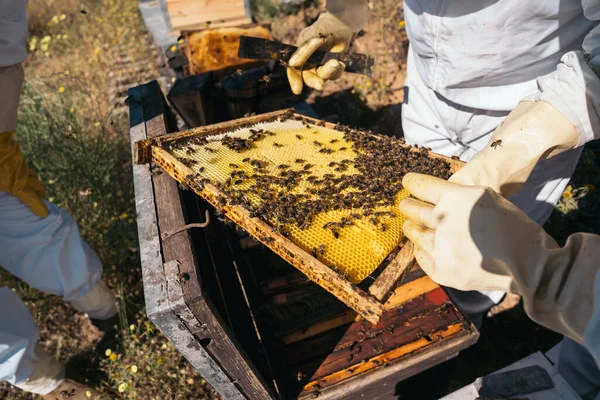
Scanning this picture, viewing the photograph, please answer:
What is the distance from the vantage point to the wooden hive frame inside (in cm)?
163

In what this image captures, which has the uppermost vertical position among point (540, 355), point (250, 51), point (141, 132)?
point (250, 51)

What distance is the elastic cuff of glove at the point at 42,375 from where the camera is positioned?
9.61 feet

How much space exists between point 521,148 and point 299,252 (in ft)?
4.11

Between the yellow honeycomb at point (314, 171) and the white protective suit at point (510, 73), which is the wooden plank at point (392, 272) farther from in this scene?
the white protective suit at point (510, 73)

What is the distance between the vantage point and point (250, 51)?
2.91m

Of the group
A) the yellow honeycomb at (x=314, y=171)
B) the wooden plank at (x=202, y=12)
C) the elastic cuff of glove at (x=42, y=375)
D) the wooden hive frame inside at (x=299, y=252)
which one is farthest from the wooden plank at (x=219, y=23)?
the elastic cuff of glove at (x=42, y=375)

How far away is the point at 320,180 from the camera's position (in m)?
2.28

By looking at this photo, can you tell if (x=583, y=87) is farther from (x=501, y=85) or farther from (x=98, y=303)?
(x=98, y=303)

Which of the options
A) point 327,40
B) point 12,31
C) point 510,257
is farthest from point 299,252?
point 12,31

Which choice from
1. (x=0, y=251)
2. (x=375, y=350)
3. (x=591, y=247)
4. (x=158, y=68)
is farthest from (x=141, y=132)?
(x=158, y=68)

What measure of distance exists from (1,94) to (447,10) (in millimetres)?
3049

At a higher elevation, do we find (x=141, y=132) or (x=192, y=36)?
(x=192, y=36)

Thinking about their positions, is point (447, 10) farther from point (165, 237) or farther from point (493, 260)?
point (165, 237)

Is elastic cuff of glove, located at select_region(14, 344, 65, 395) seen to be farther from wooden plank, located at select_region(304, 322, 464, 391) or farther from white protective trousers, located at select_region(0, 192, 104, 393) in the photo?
wooden plank, located at select_region(304, 322, 464, 391)
